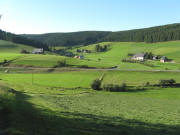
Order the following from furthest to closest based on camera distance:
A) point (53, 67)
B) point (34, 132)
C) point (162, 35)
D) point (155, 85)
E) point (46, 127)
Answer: point (162, 35) → point (53, 67) → point (155, 85) → point (46, 127) → point (34, 132)

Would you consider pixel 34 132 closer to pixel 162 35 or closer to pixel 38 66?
pixel 38 66

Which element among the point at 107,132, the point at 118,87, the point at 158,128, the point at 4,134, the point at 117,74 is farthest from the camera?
the point at 117,74

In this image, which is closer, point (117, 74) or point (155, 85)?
point (155, 85)

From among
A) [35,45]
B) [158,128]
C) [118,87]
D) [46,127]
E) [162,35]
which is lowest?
[118,87]

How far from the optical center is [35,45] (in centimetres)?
18862

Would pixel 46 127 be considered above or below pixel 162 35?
below

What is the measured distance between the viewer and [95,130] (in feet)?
33.0

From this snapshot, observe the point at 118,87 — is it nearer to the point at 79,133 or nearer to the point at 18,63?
the point at 79,133

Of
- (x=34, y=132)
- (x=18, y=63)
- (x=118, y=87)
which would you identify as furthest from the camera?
(x=18, y=63)

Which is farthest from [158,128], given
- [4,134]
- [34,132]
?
[4,134]

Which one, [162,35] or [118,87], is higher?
[162,35]

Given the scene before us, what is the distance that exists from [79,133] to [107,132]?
6.84ft

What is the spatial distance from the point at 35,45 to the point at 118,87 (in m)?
167

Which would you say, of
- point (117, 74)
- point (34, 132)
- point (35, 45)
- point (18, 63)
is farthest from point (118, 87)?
point (35, 45)
